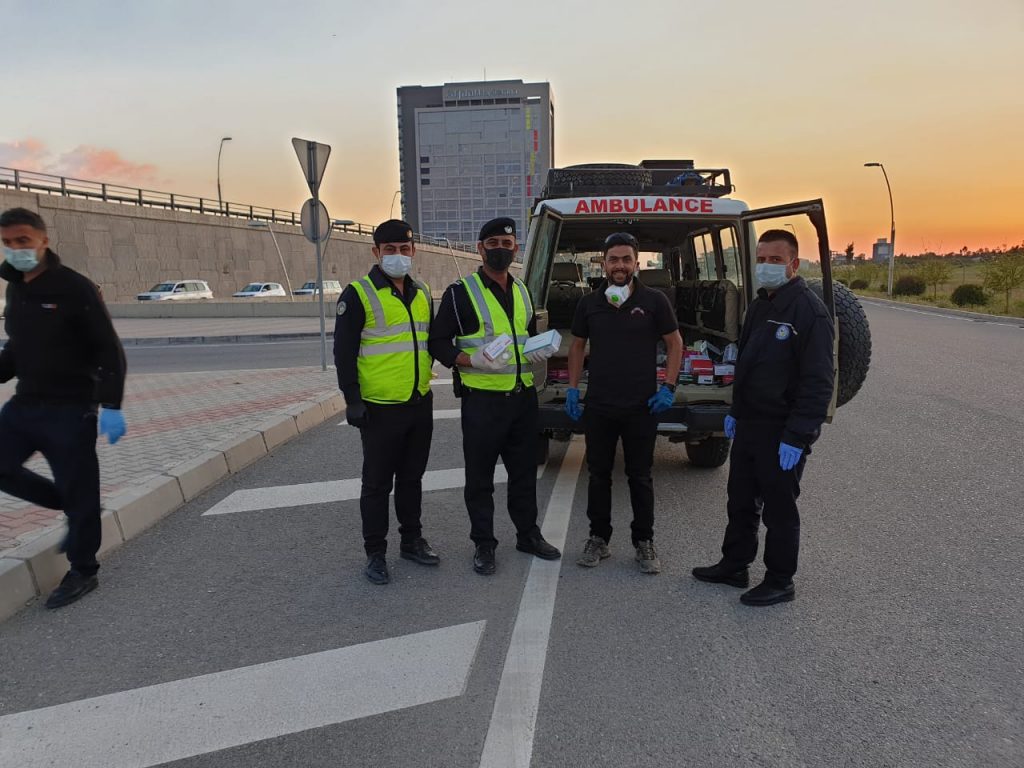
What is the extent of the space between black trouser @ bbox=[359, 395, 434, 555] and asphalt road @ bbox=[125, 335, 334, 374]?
8.49 m

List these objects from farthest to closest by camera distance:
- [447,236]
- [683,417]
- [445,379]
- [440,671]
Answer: [447,236] → [445,379] → [683,417] → [440,671]

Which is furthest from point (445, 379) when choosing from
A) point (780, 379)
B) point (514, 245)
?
point (780, 379)

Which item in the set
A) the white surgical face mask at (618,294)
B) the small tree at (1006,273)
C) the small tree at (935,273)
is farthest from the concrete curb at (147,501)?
the small tree at (935,273)

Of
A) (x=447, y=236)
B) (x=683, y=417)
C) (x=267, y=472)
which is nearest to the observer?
(x=683, y=417)

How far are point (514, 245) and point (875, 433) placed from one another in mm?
4991

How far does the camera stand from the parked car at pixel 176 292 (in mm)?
30578

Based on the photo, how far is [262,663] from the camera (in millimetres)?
3051

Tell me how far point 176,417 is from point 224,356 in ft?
25.2

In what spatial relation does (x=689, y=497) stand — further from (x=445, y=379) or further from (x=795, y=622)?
(x=445, y=379)

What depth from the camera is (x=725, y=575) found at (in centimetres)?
387

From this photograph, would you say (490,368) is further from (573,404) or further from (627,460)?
(627,460)

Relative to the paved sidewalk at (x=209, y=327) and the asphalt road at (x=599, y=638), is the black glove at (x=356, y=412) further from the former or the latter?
the paved sidewalk at (x=209, y=327)

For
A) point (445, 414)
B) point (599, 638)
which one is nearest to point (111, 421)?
point (599, 638)

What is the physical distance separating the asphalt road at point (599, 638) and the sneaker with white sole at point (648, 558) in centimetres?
7
